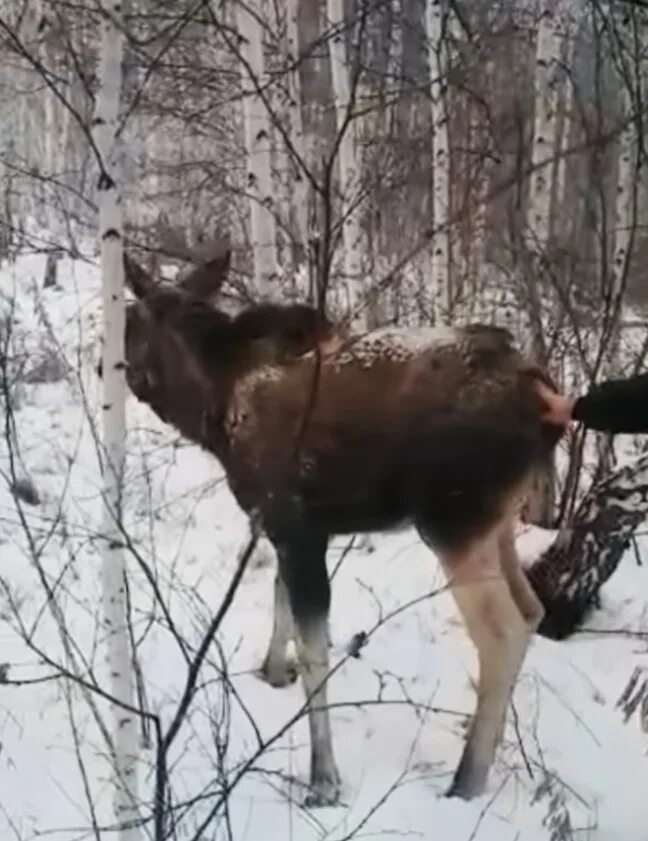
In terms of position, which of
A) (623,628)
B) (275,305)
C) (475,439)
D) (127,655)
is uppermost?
(275,305)

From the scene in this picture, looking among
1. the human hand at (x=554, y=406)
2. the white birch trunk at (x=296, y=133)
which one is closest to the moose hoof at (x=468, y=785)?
the human hand at (x=554, y=406)

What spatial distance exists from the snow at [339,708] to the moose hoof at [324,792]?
5 centimetres

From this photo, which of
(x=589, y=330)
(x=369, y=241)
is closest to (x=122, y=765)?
(x=589, y=330)

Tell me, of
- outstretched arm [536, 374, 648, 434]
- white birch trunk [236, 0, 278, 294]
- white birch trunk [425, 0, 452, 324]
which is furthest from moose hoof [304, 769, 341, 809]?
white birch trunk [425, 0, 452, 324]

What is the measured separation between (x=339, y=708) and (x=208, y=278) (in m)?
2.01

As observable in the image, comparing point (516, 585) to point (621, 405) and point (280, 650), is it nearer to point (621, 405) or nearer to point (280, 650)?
point (280, 650)

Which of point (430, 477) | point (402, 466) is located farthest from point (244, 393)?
point (430, 477)

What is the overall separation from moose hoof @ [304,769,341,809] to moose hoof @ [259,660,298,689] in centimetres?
102

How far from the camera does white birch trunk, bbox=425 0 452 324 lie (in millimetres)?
9633

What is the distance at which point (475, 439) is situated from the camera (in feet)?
16.3

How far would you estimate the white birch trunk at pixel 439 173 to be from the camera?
9633mm

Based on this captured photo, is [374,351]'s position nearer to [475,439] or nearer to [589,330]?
[475,439]

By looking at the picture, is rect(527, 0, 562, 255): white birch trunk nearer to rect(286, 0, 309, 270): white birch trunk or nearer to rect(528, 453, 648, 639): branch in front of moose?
rect(286, 0, 309, 270): white birch trunk

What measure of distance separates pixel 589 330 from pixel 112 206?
5361 millimetres
